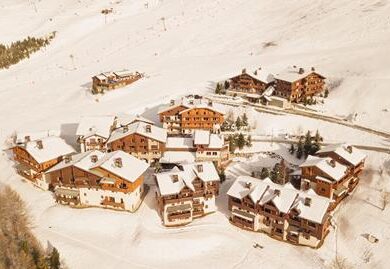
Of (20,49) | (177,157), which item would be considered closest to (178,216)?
(177,157)

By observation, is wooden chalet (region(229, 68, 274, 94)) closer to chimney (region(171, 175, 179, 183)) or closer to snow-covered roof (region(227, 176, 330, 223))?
snow-covered roof (region(227, 176, 330, 223))

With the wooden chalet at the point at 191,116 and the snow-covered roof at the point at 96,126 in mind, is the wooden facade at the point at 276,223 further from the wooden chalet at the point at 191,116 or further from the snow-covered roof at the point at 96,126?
the snow-covered roof at the point at 96,126

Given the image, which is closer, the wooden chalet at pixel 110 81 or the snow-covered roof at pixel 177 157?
the snow-covered roof at pixel 177 157

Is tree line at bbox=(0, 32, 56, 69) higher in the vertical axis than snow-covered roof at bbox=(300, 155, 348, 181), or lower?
higher

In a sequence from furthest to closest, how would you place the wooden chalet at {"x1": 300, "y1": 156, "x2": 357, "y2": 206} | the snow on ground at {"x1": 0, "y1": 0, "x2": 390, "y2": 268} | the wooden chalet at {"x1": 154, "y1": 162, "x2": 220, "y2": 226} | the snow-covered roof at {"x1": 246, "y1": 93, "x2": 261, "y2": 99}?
the snow-covered roof at {"x1": 246, "y1": 93, "x2": 261, "y2": 99} < the wooden chalet at {"x1": 300, "y1": 156, "x2": 357, "y2": 206} < the wooden chalet at {"x1": 154, "y1": 162, "x2": 220, "y2": 226} < the snow on ground at {"x1": 0, "y1": 0, "x2": 390, "y2": 268}

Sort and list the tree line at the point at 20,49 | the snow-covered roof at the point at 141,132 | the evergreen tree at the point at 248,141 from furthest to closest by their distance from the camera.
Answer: the tree line at the point at 20,49
the evergreen tree at the point at 248,141
the snow-covered roof at the point at 141,132

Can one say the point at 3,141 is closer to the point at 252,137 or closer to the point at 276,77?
the point at 252,137

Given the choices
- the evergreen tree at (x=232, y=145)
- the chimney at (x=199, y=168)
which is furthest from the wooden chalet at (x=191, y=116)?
the chimney at (x=199, y=168)

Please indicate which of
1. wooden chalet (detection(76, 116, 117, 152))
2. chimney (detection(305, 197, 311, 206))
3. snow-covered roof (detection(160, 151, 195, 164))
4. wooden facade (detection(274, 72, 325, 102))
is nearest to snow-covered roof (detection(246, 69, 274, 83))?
wooden facade (detection(274, 72, 325, 102))

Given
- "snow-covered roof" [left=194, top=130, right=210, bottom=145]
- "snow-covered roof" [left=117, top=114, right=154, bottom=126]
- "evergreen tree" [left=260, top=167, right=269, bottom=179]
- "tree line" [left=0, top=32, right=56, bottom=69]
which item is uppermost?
"tree line" [left=0, top=32, right=56, bottom=69]
